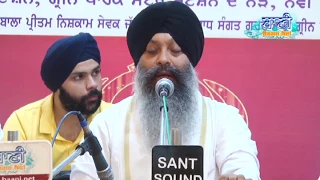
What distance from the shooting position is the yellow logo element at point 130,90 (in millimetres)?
3088

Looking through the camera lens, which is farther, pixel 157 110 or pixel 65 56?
pixel 65 56

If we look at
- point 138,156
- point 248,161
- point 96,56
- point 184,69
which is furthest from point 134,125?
point 96,56

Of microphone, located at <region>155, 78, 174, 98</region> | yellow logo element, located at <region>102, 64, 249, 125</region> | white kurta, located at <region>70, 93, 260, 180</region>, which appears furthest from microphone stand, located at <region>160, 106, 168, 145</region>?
yellow logo element, located at <region>102, 64, 249, 125</region>

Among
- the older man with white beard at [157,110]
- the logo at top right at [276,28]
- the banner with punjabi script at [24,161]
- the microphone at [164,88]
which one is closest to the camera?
the banner with punjabi script at [24,161]

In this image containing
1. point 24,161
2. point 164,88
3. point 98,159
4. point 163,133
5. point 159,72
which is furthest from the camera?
point 159,72

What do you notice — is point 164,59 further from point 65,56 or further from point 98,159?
point 65,56

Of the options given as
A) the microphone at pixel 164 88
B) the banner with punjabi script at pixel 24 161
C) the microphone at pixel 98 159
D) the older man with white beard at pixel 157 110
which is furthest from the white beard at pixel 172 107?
the banner with punjabi script at pixel 24 161

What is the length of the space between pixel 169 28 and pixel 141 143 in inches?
19.1

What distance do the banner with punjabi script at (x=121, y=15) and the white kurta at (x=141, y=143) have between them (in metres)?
0.78

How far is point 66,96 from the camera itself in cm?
317

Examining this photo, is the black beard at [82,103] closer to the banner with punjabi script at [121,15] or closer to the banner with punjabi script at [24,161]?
the banner with punjabi script at [121,15]

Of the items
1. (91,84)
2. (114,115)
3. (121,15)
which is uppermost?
(121,15)

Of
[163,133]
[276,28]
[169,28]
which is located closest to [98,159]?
[163,133]

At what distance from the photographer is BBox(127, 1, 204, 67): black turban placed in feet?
→ 7.70
